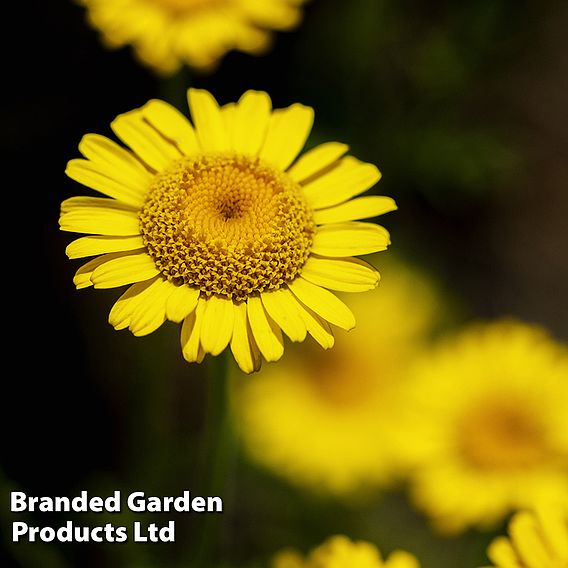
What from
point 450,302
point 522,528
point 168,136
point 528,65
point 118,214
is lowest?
point 522,528

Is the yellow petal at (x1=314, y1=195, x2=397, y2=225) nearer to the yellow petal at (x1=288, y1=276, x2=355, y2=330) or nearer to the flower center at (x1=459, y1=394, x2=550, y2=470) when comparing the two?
the yellow petal at (x1=288, y1=276, x2=355, y2=330)

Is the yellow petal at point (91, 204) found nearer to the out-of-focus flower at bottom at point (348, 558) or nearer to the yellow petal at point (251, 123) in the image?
the yellow petal at point (251, 123)

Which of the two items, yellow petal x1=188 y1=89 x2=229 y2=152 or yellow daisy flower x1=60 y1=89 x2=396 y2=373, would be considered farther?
yellow petal x1=188 y1=89 x2=229 y2=152

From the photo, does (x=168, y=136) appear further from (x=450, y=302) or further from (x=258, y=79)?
(x=450, y=302)

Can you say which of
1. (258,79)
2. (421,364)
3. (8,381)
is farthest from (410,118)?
(8,381)

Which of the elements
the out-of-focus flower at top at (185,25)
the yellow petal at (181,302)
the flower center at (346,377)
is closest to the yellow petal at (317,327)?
the yellow petal at (181,302)

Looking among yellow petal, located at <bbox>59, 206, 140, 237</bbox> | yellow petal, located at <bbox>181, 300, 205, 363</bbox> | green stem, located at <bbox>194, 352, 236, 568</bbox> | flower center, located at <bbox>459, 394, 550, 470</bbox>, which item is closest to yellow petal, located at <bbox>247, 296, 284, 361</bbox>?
yellow petal, located at <bbox>181, 300, 205, 363</bbox>

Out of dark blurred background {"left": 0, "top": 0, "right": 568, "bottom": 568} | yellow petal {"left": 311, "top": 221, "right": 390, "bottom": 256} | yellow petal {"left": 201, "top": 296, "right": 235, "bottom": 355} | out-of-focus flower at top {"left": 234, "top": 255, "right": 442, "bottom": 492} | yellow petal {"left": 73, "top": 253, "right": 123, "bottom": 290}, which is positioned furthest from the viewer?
dark blurred background {"left": 0, "top": 0, "right": 568, "bottom": 568}
